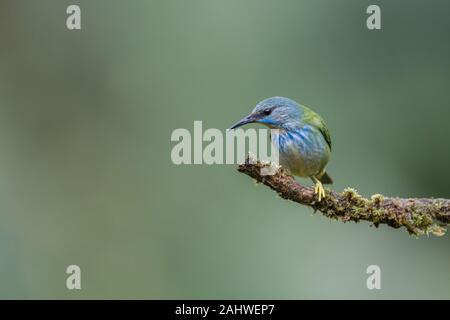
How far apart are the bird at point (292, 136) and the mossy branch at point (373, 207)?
753mm

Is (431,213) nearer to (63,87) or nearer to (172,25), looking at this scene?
(172,25)

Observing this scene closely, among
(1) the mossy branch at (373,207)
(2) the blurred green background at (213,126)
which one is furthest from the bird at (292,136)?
(2) the blurred green background at (213,126)

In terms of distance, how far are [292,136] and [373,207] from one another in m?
1.17

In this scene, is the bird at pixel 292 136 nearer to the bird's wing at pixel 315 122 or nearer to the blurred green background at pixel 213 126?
the bird's wing at pixel 315 122

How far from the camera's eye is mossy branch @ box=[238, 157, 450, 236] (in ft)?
15.3

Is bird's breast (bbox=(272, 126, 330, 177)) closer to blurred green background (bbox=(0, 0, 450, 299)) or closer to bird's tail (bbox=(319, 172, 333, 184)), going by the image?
bird's tail (bbox=(319, 172, 333, 184))

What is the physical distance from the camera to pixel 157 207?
30.2ft

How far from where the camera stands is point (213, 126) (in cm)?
863

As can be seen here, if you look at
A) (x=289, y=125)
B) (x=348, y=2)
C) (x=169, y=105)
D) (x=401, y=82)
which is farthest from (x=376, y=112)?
(x=289, y=125)

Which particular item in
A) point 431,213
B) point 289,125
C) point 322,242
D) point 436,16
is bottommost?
point 322,242

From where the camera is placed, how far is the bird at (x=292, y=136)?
5523 mm

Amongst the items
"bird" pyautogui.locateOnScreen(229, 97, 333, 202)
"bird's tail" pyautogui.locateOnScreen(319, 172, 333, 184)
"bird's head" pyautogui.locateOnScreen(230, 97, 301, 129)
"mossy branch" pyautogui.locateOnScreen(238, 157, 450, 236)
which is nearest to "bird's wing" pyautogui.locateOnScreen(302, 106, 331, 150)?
"bird" pyautogui.locateOnScreen(229, 97, 333, 202)

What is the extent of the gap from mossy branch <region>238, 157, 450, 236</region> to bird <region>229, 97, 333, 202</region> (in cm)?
75

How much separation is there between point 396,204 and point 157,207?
16.3ft
